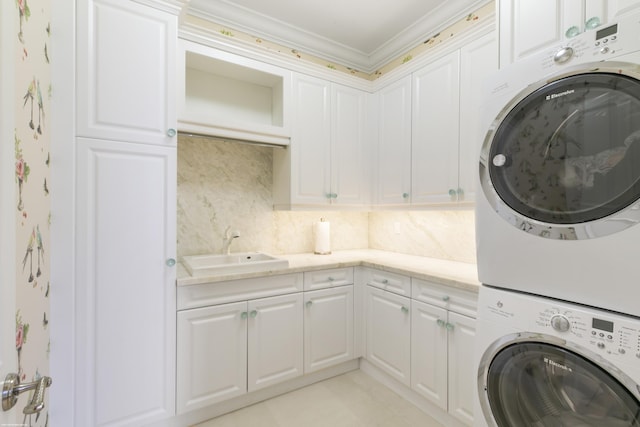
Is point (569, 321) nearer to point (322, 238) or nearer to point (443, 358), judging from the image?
point (443, 358)

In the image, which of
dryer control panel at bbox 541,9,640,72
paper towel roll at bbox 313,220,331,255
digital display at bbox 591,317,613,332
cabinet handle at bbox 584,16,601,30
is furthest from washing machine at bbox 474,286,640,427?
paper towel roll at bbox 313,220,331,255

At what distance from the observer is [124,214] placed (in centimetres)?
154

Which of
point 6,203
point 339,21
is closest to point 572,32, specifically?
point 339,21

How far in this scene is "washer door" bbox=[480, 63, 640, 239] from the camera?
83 cm

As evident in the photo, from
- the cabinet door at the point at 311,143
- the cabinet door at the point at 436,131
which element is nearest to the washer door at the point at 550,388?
the cabinet door at the point at 436,131

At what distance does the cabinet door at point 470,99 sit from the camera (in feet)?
6.00

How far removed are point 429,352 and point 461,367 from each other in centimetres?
21

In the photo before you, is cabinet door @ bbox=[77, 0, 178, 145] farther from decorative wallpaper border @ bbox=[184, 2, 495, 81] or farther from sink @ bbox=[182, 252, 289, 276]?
sink @ bbox=[182, 252, 289, 276]

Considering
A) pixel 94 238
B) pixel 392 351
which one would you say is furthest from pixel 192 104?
pixel 392 351

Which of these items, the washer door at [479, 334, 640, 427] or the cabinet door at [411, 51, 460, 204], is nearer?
the washer door at [479, 334, 640, 427]

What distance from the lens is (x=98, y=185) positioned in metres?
1.48

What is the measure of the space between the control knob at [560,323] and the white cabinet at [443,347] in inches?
26.5

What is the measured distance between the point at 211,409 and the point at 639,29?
254 centimetres

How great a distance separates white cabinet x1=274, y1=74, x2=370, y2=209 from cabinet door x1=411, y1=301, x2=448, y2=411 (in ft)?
3.61
